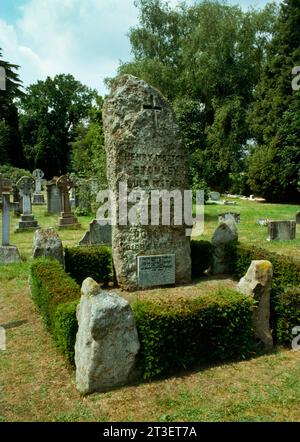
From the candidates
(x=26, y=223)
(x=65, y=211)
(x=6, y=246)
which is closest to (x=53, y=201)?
(x=65, y=211)

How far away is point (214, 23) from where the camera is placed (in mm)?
29312

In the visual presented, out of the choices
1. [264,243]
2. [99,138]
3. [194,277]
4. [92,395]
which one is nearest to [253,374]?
[92,395]

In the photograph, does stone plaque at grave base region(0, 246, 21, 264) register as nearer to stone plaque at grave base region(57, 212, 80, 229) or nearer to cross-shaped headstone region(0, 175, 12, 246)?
cross-shaped headstone region(0, 175, 12, 246)

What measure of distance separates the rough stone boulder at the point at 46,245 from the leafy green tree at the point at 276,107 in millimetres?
22528

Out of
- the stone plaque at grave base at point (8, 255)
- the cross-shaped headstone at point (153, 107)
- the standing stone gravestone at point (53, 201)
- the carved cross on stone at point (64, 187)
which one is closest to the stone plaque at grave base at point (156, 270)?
the cross-shaped headstone at point (153, 107)

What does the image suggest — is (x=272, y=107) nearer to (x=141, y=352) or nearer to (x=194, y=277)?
(x=194, y=277)

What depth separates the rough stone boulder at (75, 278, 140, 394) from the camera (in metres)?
4.34

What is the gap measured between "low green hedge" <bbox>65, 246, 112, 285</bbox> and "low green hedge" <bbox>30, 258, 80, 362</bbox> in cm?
102

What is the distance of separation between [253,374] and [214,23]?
3010 centimetres

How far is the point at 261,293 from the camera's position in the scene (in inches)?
215

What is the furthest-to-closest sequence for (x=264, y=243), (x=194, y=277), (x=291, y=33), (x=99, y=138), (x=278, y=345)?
(x=291, y=33) < (x=99, y=138) < (x=264, y=243) < (x=194, y=277) < (x=278, y=345)

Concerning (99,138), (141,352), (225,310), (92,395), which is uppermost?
(99,138)

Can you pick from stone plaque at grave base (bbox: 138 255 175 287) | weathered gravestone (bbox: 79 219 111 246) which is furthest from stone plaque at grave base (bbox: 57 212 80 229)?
stone plaque at grave base (bbox: 138 255 175 287)

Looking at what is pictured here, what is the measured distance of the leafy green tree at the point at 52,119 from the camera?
53906mm
